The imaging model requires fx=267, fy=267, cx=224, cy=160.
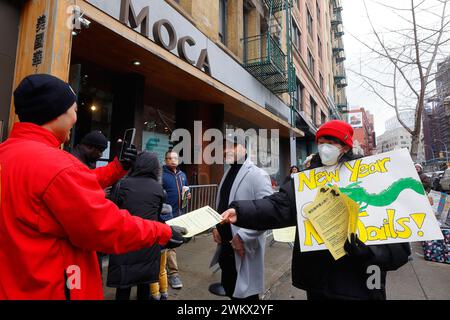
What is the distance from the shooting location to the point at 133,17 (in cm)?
502

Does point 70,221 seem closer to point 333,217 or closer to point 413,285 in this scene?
point 333,217

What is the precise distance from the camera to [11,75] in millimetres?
3711

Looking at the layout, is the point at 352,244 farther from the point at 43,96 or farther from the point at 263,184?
the point at 43,96

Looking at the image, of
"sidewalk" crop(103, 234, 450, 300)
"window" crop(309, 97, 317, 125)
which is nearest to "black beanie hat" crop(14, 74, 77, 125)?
"sidewalk" crop(103, 234, 450, 300)

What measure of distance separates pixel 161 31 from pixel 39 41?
276 cm

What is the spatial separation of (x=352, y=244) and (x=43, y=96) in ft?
6.27

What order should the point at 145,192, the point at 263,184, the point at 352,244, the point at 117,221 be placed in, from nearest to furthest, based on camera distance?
the point at 117,221 → the point at 352,244 → the point at 263,184 → the point at 145,192

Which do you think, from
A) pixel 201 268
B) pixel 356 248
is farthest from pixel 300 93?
pixel 356 248

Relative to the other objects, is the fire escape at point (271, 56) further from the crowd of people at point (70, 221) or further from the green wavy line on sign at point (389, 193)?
the green wavy line on sign at point (389, 193)

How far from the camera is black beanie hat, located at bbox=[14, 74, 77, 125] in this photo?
1.39 metres

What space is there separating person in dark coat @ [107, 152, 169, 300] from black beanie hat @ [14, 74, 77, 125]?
6.01 ft

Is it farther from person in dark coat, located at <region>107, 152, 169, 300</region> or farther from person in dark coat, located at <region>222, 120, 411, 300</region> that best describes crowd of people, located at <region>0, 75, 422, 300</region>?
person in dark coat, located at <region>107, 152, 169, 300</region>

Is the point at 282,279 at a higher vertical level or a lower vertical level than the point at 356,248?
lower
